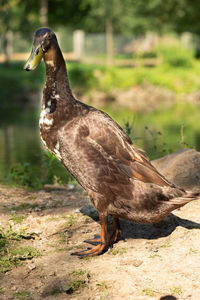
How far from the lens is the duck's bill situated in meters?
4.17

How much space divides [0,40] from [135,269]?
37673 mm

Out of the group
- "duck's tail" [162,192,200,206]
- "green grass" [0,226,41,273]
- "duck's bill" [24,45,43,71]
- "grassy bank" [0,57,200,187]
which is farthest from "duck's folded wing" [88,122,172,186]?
"grassy bank" [0,57,200,187]

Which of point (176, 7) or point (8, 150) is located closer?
point (8, 150)

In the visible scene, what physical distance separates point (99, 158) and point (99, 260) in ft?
3.13

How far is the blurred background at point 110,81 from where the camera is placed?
9992mm

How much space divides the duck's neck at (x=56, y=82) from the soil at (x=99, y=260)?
4.69 feet

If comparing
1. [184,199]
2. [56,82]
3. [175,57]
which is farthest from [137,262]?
[175,57]

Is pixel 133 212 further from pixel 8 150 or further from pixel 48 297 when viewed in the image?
pixel 8 150

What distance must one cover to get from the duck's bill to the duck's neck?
7.4 inches

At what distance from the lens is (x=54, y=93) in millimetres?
4504

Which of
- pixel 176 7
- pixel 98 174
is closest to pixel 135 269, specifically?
pixel 98 174

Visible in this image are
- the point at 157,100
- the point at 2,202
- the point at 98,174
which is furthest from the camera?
the point at 157,100

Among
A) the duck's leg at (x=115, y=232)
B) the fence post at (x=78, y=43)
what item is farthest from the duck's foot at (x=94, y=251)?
the fence post at (x=78, y=43)

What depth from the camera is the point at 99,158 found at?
4.26 m
